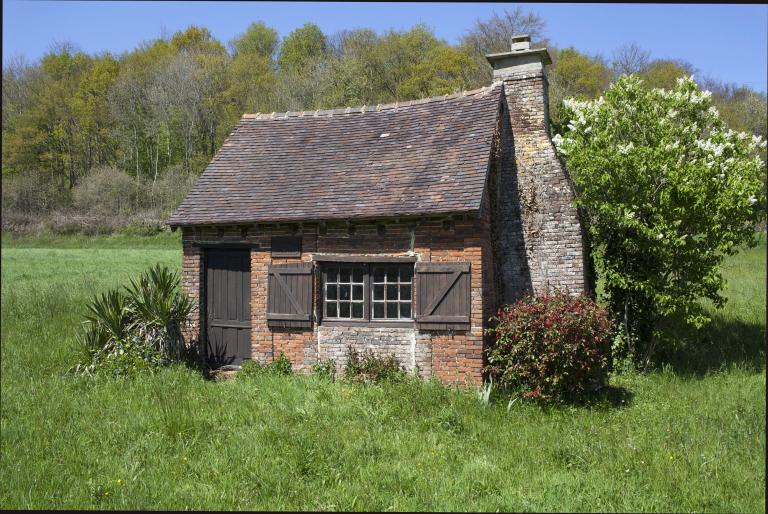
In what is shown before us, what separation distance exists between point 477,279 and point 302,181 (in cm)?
Result: 444

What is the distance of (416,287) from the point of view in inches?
404

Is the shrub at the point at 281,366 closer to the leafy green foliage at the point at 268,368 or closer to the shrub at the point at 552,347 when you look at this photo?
the leafy green foliage at the point at 268,368

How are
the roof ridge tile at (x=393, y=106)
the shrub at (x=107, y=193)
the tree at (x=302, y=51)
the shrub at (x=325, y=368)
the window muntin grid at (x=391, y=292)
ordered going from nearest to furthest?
1. the window muntin grid at (x=391, y=292)
2. the shrub at (x=325, y=368)
3. the roof ridge tile at (x=393, y=106)
4. the tree at (x=302, y=51)
5. the shrub at (x=107, y=193)

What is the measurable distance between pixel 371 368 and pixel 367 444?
3032 millimetres

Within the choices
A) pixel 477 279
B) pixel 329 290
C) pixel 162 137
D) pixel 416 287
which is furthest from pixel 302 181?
pixel 162 137

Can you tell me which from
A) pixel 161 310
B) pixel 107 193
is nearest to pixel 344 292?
pixel 161 310

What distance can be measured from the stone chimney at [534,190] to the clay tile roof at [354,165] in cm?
66

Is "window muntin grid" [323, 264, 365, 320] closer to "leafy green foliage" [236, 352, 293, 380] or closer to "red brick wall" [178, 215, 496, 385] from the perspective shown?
"red brick wall" [178, 215, 496, 385]

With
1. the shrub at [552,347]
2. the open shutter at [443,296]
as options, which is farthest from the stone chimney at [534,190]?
the open shutter at [443,296]

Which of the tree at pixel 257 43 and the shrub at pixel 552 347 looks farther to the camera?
the tree at pixel 257 43

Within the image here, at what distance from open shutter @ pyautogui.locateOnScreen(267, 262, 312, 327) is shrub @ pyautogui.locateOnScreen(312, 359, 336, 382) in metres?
0.77

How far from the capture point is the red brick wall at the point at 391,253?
9.91 m

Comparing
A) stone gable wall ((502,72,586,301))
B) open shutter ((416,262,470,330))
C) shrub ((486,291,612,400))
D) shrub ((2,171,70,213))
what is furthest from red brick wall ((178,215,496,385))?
shrub ((2,171,70,213))

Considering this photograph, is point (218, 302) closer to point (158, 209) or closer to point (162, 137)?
point (158, 209)
